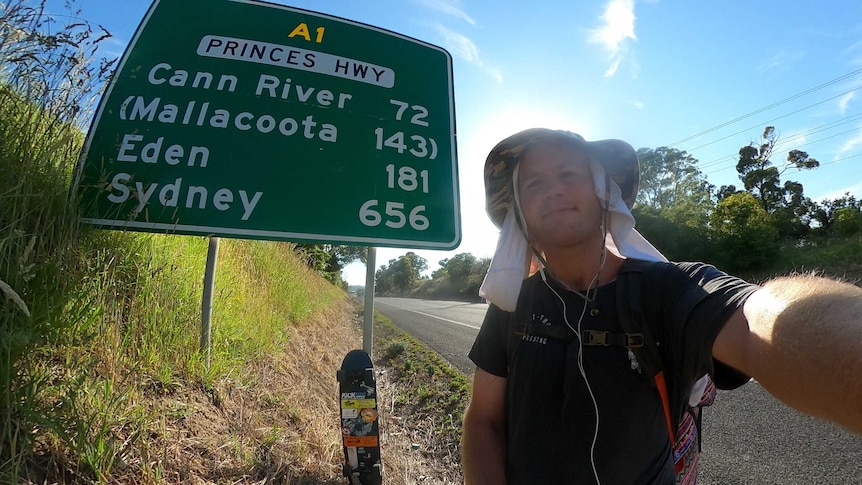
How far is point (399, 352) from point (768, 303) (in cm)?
631

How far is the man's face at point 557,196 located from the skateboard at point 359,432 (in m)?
0.91

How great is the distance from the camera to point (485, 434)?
136 cm

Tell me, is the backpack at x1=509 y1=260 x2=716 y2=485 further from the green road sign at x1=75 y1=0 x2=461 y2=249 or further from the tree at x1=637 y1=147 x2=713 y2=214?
the tree at x1=637 y1=147 x2=713 y2=214

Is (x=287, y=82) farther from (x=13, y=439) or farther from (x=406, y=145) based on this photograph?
(x=13, y=439)

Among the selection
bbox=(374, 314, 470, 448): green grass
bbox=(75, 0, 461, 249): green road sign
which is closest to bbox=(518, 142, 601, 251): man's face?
bbox=(75, 0, 461, 249): green road sign

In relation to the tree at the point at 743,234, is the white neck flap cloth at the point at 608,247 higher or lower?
lower

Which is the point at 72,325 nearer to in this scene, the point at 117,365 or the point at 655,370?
the point at 117,365

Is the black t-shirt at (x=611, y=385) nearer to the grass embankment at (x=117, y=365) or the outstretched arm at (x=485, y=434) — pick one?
the outstretched arm at (x=485, y=434)

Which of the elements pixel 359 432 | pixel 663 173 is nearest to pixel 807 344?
pixel 359 432

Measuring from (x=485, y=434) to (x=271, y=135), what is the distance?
1.53 meters

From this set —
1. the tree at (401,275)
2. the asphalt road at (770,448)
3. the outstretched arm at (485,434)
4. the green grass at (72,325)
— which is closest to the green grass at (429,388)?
the asphalt road at (770,448)

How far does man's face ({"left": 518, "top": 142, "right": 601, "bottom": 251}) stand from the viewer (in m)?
1.36

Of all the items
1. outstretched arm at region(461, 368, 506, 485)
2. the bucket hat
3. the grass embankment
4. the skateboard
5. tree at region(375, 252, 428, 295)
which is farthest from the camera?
tree at region(375, 252, 428, 295)

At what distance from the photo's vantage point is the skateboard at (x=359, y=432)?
1.59 m
